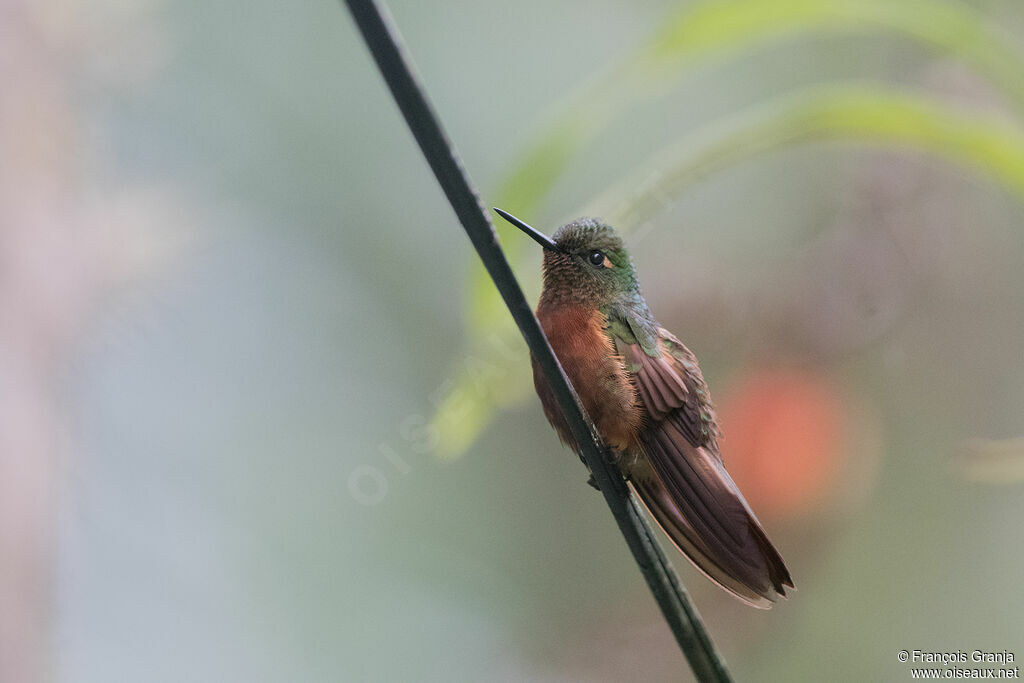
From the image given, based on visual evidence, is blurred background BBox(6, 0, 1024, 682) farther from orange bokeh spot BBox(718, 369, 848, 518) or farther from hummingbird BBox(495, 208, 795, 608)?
hummingbird BBox(495, 208, 795, 608)

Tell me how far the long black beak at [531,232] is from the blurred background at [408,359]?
2.40ft

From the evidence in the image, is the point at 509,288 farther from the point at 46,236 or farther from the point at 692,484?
the point at 46,236

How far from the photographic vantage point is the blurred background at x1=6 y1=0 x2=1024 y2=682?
5.63 ft

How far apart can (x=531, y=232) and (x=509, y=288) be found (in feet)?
1.09

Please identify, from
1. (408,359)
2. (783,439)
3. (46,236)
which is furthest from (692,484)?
(46,236)

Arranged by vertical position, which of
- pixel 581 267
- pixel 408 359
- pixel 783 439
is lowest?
pixel 581 267

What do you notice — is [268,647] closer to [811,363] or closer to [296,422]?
[296,422]

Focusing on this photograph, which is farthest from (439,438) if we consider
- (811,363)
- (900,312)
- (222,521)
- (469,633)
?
(222,521)

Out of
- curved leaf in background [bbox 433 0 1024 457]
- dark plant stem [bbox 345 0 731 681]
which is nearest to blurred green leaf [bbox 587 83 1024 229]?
curved leaf in background [bbox 433 0 1024 457]

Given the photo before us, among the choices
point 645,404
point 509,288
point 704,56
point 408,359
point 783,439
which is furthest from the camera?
point 408,359

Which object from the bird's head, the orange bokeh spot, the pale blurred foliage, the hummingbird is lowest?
the hummingbird

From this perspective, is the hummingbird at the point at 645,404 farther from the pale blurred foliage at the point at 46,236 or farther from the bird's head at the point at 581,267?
the pale blurred foliage at the point at 46,236

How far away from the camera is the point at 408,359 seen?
2.27 m

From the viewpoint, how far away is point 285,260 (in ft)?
7.82
